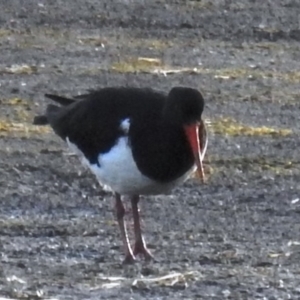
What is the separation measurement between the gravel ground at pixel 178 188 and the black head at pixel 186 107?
2.58 feet

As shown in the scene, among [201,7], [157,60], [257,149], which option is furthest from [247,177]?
[201,7]

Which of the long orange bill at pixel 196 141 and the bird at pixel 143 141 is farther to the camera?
the bird at pixel 143 141

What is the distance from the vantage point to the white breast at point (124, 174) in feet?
25.8

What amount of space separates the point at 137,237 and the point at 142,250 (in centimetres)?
13

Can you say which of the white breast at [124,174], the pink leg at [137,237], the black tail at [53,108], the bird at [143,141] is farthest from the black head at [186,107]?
the black tail at [53,108]

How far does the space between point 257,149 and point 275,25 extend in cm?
656

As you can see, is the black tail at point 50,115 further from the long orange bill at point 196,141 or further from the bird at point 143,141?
the long orange bill at point 196,141

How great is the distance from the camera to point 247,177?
10273 mm

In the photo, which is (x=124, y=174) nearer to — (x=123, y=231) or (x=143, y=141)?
(x=143, y=141)

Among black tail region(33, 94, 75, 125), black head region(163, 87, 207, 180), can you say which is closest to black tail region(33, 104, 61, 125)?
black tail region(33, 94, 75, 125)

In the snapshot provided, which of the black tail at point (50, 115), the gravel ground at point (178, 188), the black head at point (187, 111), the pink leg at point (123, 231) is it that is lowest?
the gravel ground at point (178, 188)

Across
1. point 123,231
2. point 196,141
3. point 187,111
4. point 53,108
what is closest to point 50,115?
point 53,108

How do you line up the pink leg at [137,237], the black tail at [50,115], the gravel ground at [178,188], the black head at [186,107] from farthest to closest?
1. the black tail at [50,115]
2. the pink leg at [137,237]
3. the black head at [186,107]
4. the gravel ground at [178,188]

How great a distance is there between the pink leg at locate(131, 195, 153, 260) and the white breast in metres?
0.29
